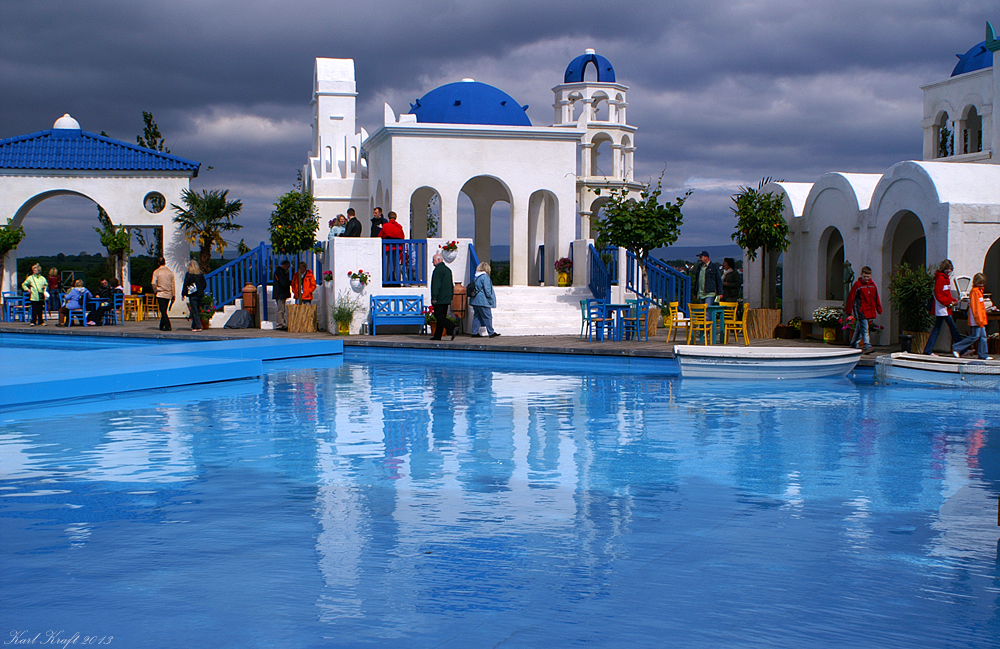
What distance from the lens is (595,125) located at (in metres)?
43.3

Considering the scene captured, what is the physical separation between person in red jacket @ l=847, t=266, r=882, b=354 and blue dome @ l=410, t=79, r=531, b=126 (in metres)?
9.50

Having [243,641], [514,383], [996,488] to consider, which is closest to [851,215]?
[514,383]

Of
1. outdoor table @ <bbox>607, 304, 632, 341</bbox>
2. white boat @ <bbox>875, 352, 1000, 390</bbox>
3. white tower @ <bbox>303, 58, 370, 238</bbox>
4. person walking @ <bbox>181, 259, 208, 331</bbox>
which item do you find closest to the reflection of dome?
Answer: white tower @ <bbox>303, 58, 370, 238</bbox>

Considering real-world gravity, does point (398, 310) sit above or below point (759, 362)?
above

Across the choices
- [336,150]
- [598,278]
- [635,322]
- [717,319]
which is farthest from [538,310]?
[336,150]

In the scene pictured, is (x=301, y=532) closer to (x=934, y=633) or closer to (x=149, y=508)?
(x=149, y=508)

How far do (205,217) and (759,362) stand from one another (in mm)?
18011

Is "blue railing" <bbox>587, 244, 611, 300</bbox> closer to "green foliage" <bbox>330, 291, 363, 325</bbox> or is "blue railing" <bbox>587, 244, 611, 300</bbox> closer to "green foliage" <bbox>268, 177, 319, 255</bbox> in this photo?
"green foliage" <bbox>330, 291, 363, 325</bbox>

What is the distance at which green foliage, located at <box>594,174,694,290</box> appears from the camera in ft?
60.4

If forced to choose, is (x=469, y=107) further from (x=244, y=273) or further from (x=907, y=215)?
(x=907, y=215)

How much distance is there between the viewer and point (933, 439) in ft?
27.6

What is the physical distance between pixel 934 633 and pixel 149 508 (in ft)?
15.6

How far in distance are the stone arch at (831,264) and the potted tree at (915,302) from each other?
2874 millimetres

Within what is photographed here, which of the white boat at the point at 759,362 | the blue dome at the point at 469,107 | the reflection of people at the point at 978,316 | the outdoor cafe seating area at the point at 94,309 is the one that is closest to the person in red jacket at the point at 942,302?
the reflection of people at the point at 978,316
